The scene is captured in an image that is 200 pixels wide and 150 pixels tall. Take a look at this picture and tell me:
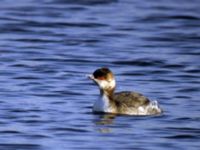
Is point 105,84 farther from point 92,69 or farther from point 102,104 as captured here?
point 92,69

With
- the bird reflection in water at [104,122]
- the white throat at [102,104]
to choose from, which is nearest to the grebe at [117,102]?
the white throat at [102,104]

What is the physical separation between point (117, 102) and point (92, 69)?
4722 mm

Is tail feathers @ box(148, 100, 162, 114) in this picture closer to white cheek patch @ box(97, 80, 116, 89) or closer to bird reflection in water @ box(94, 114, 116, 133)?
bird reflection in water @ box(94, 114, 116, 133)

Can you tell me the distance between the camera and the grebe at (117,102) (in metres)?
19.8

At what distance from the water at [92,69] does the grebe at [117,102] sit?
0.23 meters

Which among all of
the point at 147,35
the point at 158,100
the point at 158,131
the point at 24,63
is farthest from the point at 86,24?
the point at 158,131

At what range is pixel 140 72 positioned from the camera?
24609 mm

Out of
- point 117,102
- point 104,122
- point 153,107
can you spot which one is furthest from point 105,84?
point 104,122

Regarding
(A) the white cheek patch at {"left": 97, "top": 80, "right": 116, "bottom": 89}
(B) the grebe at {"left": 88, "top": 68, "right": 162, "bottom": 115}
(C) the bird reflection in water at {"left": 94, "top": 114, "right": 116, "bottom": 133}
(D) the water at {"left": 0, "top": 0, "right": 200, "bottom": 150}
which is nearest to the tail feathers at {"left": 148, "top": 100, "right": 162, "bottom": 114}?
(B) the grebe at {"left": 88, "top": 68, "right": 162, "bottom": 115}

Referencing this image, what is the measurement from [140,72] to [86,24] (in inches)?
278

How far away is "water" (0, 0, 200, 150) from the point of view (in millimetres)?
18031

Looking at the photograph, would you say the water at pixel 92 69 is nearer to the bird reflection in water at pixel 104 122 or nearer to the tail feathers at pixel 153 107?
the bird reflection in water at pixel 104 122

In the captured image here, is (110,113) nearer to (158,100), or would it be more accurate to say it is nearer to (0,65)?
(158,100)

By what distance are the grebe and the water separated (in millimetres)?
231
